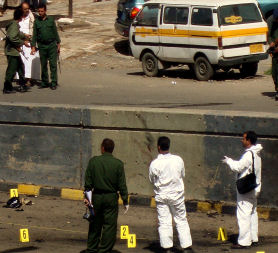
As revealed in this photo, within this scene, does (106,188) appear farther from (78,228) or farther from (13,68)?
(13,68)

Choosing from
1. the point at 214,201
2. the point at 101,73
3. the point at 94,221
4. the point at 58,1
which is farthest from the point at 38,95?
the point at 58,1

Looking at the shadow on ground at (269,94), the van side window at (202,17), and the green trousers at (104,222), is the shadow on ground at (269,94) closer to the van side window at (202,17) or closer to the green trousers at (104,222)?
the van side window at (202,17)

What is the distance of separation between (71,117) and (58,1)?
23860mm

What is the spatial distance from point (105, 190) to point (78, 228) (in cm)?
210

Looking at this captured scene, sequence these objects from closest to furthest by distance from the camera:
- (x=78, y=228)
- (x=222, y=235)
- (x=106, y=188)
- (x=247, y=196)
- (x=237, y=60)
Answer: (x=106, y=188), (x=247, y=196), (x=222, y=235), (x=78, y=228), (x=237, y=60)

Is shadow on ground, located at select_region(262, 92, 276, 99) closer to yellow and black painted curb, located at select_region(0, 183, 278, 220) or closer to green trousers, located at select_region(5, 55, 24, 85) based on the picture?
green trousers, located at select_region(5, 55, 24, 85)

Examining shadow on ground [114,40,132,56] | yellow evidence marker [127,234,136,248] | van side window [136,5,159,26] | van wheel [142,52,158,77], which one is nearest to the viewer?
yellow evidence marker [127,234,136,248]

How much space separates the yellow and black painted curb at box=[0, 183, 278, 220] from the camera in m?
13.4

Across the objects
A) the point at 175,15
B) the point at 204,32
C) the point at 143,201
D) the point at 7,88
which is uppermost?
the point at 175,15

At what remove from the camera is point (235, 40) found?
69.1 feet

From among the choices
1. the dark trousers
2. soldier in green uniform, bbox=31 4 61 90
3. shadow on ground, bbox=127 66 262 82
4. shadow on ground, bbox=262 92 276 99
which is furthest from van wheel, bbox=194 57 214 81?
the dark trousers

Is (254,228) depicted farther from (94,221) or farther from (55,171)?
(55,171)

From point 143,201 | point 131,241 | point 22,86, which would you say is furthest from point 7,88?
point 131,241

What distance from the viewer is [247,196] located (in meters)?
11.8
